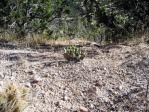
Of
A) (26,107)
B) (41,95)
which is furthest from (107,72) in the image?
(26,107)

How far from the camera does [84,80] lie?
18.5 ft

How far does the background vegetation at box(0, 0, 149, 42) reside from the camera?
37.6ft

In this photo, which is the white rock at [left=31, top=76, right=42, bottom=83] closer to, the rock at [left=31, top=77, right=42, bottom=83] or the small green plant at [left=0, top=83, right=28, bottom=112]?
the rock at [left=31, top=77, right=42, bottom=83]

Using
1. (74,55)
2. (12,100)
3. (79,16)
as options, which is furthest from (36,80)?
(79,16)

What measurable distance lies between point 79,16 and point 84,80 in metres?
6.81

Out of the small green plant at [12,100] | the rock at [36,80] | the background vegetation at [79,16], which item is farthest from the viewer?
the background vegetation at [79,16]

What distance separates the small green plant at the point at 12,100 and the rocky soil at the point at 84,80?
0.38 meters

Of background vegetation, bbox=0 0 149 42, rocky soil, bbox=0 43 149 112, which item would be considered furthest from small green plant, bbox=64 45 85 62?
background vegetation, bbox=0 0 149 42

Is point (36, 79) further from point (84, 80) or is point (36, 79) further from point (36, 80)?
point (84, 80)

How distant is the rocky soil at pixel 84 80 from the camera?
511 centimetres

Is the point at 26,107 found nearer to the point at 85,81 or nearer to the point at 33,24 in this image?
the point at 85,81

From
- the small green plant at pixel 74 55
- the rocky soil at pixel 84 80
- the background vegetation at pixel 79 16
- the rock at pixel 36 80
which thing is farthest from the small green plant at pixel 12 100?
the background vegetation at pixel 79 16

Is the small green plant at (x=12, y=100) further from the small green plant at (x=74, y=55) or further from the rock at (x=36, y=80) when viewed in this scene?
the small green plant at (x=74, y=55)

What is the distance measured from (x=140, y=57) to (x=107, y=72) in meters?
0.82
